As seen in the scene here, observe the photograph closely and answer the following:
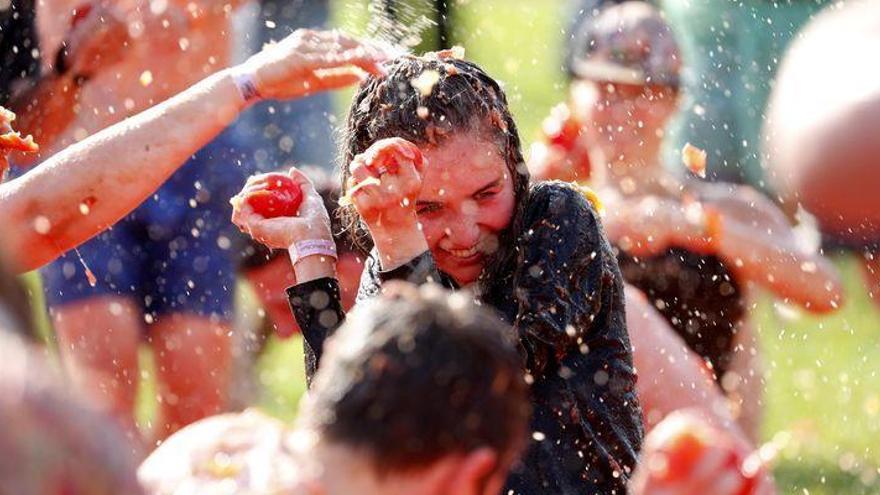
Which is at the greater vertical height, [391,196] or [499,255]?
[391,196]

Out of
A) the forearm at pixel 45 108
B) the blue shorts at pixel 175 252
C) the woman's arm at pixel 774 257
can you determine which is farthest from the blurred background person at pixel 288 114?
the woman's arm at pixel 774 257

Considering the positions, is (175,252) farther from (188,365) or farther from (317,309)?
(317,309)

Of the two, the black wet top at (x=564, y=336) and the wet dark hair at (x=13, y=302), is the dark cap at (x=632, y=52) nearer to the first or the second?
the black wet top at (x=564, y=336)

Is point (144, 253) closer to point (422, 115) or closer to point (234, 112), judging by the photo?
point (234, 112)

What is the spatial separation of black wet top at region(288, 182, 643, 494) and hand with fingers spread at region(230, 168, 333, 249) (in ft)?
0.44

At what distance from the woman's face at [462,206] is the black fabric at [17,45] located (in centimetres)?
234

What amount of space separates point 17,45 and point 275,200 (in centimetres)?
214

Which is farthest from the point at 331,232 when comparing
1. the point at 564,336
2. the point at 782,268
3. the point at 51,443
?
the point at 782,268

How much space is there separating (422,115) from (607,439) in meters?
0.79

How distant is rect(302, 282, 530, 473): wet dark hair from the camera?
1979 mm

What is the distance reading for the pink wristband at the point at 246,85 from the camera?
4004mm

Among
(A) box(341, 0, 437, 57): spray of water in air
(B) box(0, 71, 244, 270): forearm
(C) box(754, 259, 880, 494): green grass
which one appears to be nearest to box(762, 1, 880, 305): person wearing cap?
(A) box(341, 0, 437, 57): spray of water in air

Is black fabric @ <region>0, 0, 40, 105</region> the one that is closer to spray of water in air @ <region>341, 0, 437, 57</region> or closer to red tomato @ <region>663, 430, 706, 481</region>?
spray of water in air @ <region>341, 0, 437, 57</region>

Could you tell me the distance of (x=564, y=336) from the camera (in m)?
3.39
